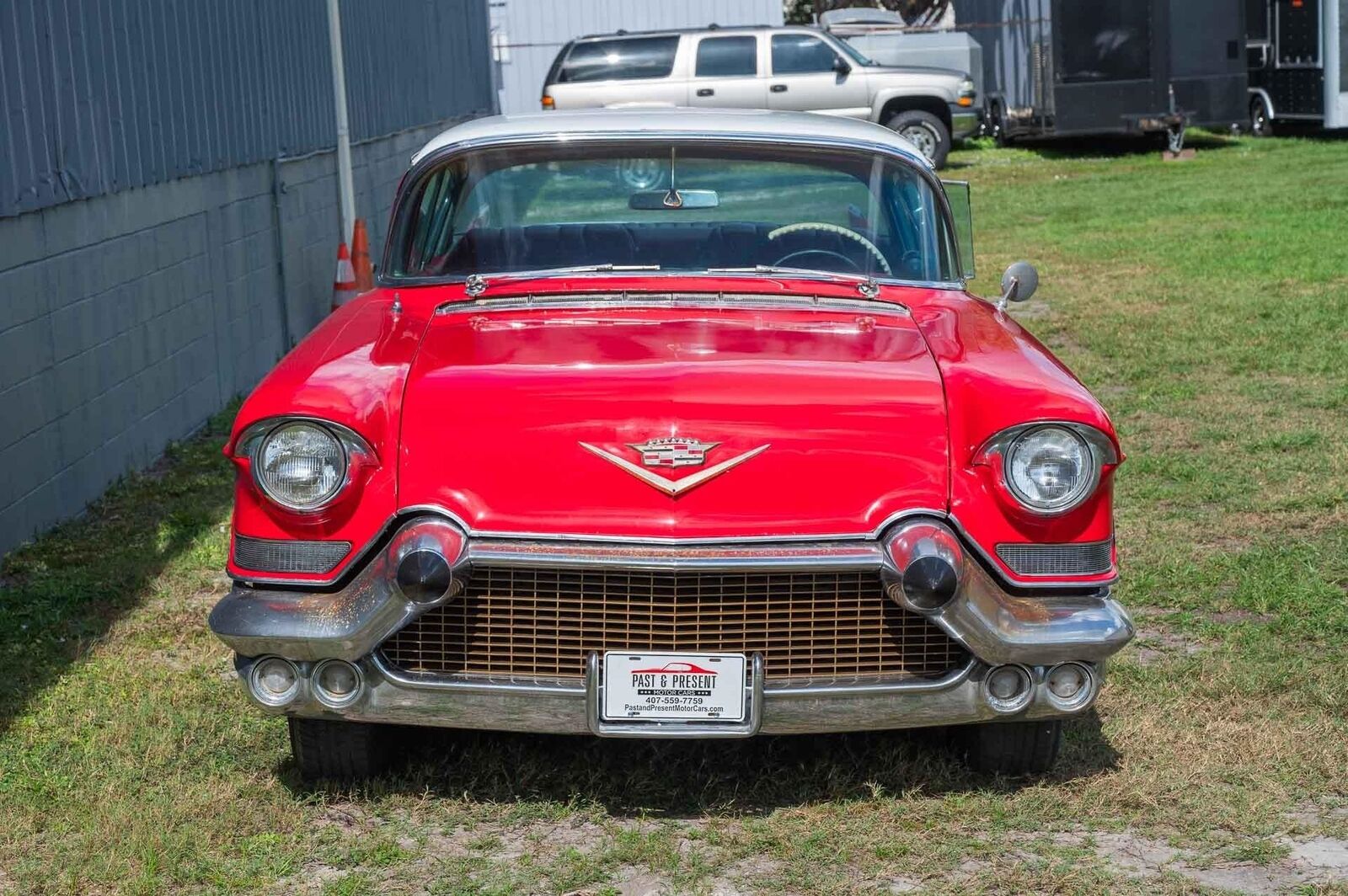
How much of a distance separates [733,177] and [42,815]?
2.58 meters

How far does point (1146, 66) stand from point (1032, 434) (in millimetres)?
20727

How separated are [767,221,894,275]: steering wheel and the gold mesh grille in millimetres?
1506

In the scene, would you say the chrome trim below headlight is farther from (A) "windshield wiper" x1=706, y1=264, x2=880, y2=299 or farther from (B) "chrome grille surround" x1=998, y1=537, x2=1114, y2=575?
(A) "windshield wiper" x1=706, y1=264, x2=880, y2=299

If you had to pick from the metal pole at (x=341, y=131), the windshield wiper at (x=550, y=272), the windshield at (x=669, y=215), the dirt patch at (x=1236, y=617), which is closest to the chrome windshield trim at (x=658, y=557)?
the windshield wiper at (x=550, y=272)

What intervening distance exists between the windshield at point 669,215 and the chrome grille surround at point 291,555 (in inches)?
52.9

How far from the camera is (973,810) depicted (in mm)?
4012

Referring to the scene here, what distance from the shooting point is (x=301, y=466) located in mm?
3764

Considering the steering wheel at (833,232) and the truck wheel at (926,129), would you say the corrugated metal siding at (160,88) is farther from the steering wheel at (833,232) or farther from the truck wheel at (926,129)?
the truck wheel at (926,129)

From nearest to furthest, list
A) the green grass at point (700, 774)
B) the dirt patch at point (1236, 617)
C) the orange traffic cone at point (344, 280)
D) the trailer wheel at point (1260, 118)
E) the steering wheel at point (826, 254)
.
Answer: the green grass at point (700, 774)
the steering wheel at point (826, 254)
the dirt patch at point (1236, 617)
the orange traffic cone at point (344, 280)
the trailer wheel at point (1260, 118)

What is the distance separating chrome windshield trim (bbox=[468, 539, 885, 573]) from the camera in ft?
11.7

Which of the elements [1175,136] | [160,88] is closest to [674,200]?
[160,88]

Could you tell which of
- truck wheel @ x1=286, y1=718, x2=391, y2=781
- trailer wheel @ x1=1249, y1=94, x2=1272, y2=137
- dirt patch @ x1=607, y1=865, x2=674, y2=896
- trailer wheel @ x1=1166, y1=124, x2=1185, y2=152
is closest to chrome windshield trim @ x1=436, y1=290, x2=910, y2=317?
truck wheel @ x1=286, y1=718, x2=391, y2=781

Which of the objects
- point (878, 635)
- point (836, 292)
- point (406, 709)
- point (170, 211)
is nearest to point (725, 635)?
point (878, 635)

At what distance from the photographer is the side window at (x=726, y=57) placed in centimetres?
2241
